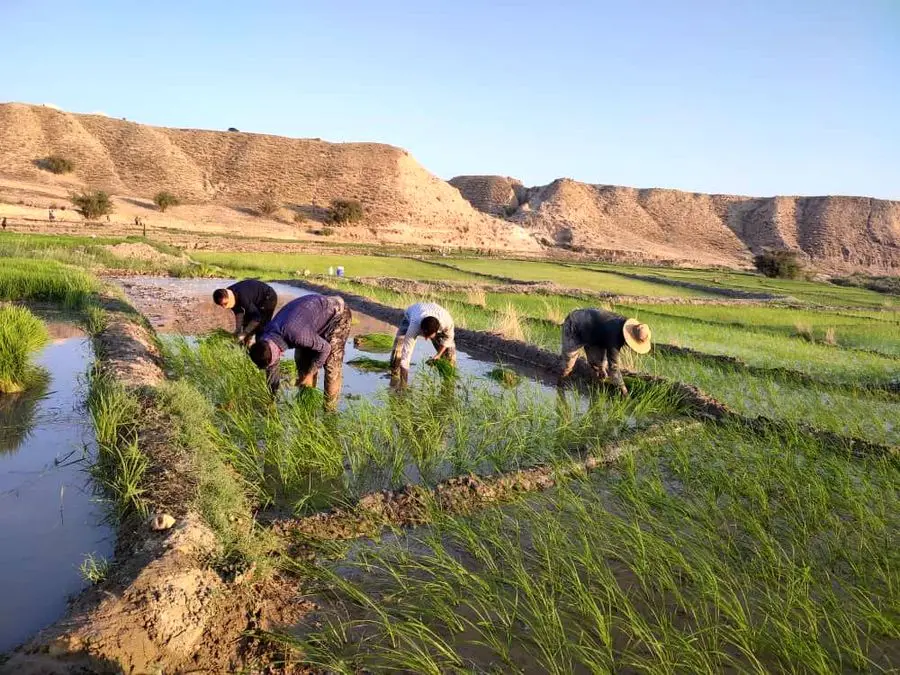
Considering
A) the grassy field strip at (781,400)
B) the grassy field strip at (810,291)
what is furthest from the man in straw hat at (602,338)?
the grassy field strip at (810,291)

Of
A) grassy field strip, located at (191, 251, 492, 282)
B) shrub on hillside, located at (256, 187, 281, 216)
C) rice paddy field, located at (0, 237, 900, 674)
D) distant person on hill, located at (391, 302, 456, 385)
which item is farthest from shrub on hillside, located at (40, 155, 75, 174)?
distant person on hill, located at (391, 302, 456, 385)

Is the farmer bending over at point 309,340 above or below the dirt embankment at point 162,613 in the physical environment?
above

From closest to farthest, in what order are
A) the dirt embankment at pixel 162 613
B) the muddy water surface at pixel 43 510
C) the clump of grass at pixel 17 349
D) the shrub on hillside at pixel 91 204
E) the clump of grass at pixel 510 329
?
the dirt embankment at pixel 162 613, the muddy water surface at pixel 43 510, the clump of grass at pixel 17 349, the clump of grass at pixel 510 329, the shrub on hillside at pixel 91 204

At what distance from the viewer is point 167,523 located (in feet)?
8.22

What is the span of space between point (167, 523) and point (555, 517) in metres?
1.81

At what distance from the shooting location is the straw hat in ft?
16.3

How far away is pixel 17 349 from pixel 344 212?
125 feet

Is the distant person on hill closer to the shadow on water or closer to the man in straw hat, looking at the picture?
the man in straw hat

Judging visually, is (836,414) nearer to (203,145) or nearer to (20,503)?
(20,503)

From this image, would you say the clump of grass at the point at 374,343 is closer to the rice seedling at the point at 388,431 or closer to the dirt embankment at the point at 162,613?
the rice seedling at the point at 388,431

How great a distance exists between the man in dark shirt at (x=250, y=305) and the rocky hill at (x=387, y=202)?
27693 mm

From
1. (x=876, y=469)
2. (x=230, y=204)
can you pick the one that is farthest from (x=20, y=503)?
(x=230, y=204)

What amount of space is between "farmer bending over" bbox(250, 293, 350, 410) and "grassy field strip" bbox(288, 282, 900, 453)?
117 inches

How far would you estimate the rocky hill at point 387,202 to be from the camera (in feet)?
132
